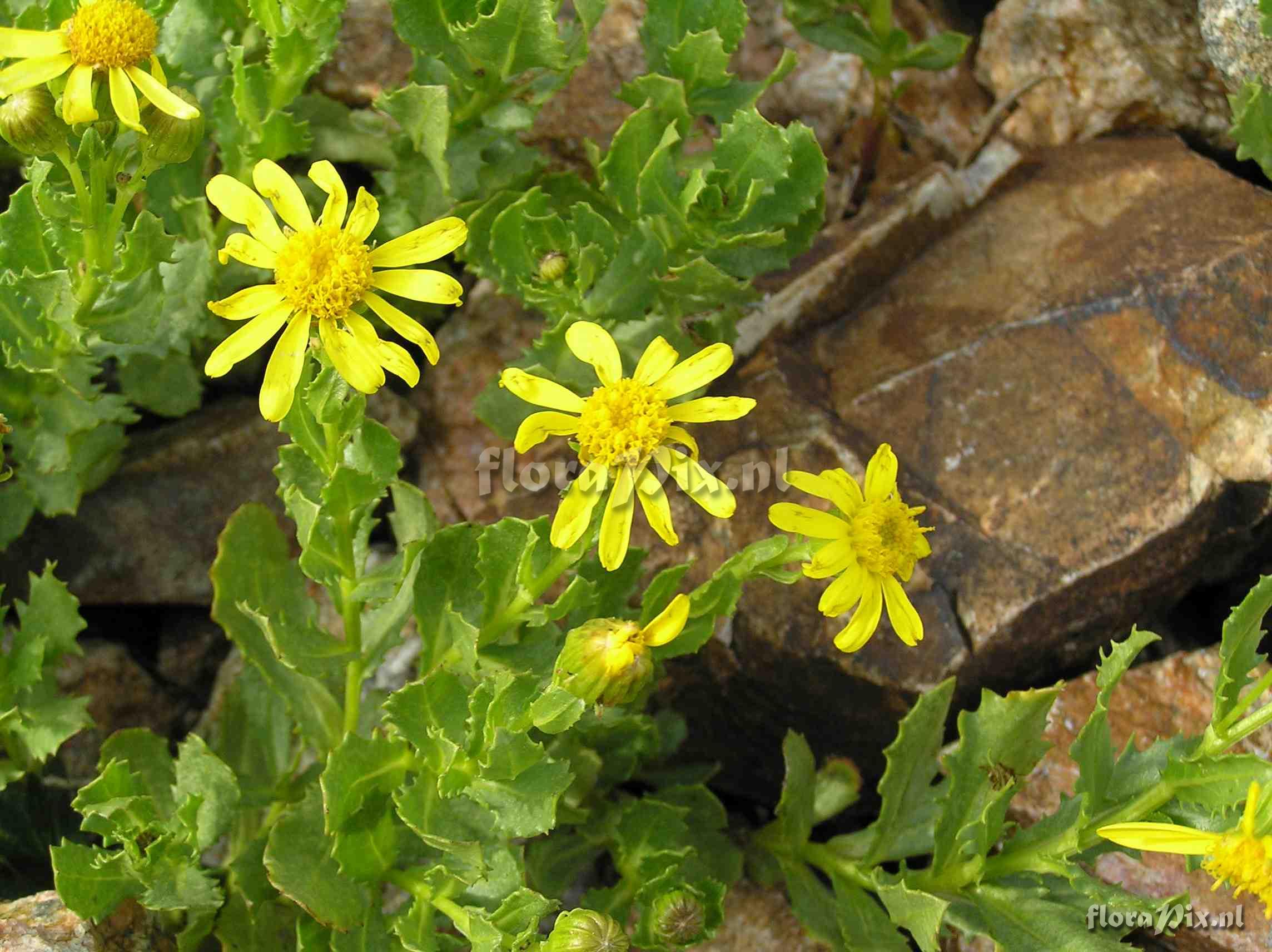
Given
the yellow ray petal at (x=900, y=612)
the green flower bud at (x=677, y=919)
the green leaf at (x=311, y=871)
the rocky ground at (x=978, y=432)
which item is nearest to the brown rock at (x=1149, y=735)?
the rocky ground at (x=978, y=432)

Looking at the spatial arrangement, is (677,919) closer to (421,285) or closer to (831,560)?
(831,560)

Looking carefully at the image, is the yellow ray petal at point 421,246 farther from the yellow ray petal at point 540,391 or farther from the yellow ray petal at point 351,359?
the yellow ray petal at point 540,391

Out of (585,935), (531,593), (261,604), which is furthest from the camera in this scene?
(261,604)

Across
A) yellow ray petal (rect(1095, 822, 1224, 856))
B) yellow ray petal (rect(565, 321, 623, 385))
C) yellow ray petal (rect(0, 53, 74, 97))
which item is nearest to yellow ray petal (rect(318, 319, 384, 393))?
yellow ray petal (rect(565, 321, 623, 385))

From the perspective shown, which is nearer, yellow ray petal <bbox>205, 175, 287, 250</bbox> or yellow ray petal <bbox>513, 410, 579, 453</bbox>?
yellow ray petal <bbox>513, 410, 579, 453</bbox>

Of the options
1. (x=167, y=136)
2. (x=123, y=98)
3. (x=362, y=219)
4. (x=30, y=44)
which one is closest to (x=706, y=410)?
(x=362, y=219)

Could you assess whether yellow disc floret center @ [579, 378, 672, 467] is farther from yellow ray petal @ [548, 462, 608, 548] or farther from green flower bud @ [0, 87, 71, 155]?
green flower bud @ [0, 87, 71, 155]
